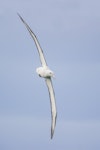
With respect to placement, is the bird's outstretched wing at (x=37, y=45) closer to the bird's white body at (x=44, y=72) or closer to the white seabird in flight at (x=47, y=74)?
the white seabird in flight at (x=47, y=74)

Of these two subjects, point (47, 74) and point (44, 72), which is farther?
point (47, 74)

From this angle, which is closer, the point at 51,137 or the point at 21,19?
the point at 21,19

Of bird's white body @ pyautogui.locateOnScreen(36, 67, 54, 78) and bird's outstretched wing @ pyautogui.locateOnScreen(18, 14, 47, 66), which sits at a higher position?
bird's outstretched wing @ pyautogui.locateOnScreen(18, 14, 47, 66)

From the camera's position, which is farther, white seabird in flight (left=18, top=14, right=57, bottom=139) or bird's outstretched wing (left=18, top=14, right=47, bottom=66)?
white seabird in flight (left=18, top=14, right=57, bottom=139)

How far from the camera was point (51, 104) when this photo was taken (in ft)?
122

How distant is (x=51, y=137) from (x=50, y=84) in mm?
3593

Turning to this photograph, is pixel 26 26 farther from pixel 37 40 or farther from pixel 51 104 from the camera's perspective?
pixel 51 104

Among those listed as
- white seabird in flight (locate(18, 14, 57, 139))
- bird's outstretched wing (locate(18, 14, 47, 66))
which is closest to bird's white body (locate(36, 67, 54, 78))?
white seabird in flight (locate(18, 14, 57, 139))

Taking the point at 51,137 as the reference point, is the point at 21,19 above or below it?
above

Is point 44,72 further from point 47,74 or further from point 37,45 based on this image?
point 37,45

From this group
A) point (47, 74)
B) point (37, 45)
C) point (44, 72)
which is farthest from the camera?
point (47, 74)

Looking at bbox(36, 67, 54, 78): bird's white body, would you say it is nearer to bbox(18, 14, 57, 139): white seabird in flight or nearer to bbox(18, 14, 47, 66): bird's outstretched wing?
bbox(18, 14, 57, 139): white seabird in flight

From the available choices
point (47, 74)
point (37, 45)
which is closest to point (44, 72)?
point (47, 74)

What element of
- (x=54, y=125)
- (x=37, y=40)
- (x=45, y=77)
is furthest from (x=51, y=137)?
(x=37, y=40)
